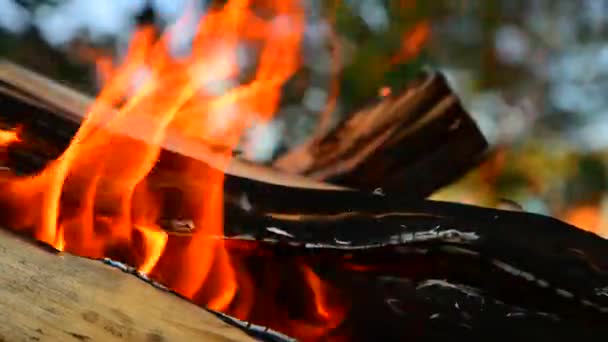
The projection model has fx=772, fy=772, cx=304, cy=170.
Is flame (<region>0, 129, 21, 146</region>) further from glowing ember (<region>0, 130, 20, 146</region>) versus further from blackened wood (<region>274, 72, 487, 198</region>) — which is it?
blackened wood (<region>274, 72, 487, 198</region>)

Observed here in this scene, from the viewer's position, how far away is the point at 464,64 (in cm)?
105

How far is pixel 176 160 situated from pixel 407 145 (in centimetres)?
32

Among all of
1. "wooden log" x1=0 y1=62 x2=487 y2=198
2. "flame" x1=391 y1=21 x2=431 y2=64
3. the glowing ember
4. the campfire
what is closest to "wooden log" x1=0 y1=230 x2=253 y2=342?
the campfire

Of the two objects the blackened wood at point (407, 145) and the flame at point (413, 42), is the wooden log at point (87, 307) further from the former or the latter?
the flame at point (413, 42)

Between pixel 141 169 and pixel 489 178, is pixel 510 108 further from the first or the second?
pixel 141 169

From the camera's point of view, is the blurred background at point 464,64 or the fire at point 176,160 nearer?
the fire at point 176,160

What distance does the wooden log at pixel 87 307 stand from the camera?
26.9 inches

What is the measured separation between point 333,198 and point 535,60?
35 centimetres

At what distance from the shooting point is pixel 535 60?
3.41 feet

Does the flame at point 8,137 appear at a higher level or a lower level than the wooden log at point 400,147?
lower

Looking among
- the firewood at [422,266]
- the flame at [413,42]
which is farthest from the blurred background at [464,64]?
the firewood at [422,266]

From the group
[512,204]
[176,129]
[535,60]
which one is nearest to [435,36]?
[535,60]

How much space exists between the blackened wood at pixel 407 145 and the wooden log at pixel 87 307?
39 centimetres

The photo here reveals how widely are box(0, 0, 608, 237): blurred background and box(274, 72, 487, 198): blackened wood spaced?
0.02 meters
